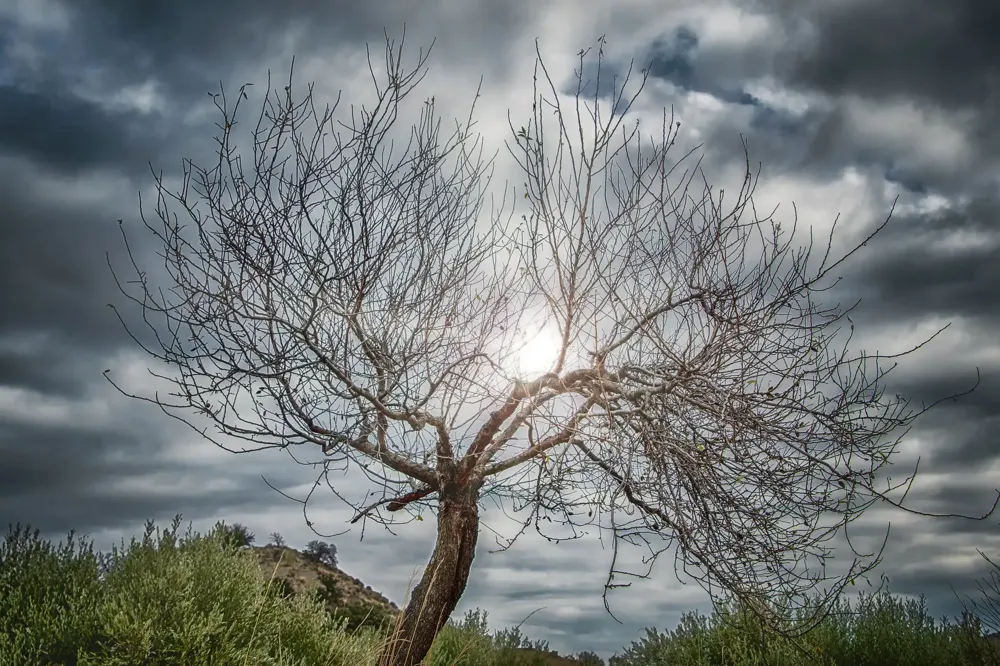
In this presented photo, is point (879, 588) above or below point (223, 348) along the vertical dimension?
below

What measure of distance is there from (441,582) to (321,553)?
869cm

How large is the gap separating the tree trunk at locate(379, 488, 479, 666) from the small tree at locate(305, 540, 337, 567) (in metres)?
8.25

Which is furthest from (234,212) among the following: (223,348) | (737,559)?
(737,559)

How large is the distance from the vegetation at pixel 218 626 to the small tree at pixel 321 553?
6.87m

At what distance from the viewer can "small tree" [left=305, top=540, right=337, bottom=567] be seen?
48.0ft

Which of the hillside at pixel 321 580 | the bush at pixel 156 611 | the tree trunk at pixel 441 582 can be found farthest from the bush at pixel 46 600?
the hillside at pixel 321 580

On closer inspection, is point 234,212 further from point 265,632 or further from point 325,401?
point 265,632

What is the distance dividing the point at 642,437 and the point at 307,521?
2.71m

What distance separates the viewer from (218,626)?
5.53 meters

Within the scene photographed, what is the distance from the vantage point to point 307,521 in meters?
5.78

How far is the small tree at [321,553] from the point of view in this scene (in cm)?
1464

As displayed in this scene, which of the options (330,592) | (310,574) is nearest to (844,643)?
(330,592)

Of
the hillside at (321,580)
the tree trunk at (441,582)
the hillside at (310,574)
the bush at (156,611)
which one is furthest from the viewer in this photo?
the hillside at (310,574)

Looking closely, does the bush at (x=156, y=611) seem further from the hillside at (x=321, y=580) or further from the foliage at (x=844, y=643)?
the hillside at (x=321, y=580)
